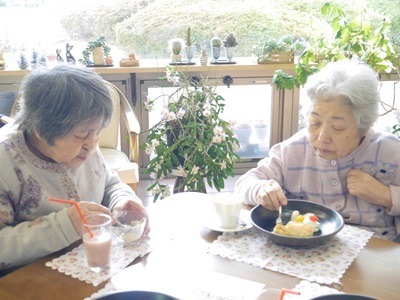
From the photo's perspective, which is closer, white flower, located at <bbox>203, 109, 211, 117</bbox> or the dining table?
→ the dining table

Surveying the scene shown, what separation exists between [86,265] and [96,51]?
2609 mm

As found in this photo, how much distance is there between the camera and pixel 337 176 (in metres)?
1.67

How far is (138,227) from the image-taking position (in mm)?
1274

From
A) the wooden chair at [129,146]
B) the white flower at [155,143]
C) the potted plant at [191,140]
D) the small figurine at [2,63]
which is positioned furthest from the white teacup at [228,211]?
the small figurine at [2,63]

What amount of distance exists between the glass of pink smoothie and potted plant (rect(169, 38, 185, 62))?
8.36 ft

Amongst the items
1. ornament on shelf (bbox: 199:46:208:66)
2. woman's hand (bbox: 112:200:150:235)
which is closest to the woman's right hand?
woman's hand (bbox: 112:200:150:235)

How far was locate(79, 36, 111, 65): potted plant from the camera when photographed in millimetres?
3513

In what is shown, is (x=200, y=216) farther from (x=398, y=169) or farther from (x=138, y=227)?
(x=398, y=169)

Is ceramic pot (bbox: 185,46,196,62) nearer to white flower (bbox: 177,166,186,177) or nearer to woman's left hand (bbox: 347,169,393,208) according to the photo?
white flower (bbox: 177,166,186,177)

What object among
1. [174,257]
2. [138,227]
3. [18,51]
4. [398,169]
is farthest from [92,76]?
[18,51]

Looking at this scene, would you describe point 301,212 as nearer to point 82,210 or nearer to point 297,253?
point 297,253

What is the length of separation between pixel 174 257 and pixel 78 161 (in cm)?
44

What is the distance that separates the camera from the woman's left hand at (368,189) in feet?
5.06

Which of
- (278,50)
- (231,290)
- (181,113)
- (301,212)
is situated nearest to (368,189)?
(301,212)
